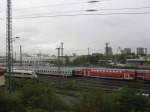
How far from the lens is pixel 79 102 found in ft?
62.9

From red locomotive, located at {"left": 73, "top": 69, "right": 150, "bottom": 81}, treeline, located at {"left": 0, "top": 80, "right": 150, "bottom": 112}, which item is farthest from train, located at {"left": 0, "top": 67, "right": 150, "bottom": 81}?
treeline, located at {"left": 0, "top": 80, "right": 150, "bottom": 112}

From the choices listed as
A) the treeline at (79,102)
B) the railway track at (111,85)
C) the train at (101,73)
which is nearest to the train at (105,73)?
the train at (101,73)

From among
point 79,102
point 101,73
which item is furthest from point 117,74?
point 79,102

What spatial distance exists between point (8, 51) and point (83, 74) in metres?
38.5

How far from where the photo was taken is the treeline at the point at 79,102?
1859 cm

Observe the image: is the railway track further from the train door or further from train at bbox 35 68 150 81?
the train door

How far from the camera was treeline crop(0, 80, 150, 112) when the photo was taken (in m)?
18.6

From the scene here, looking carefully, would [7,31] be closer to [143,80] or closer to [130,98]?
[130,98]

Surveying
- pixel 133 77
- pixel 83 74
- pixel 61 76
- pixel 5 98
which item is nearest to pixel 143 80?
pixel 133 77

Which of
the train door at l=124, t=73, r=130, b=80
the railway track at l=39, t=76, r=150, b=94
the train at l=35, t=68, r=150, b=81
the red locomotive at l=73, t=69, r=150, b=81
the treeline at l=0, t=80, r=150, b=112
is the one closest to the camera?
the treeline at l=0, t=80, r=150, b=112

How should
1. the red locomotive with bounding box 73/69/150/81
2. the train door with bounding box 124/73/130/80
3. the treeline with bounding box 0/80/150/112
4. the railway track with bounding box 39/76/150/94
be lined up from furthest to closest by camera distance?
the train door with bounding box 124/73/130/80 → the red locomotive with bounding box 73/69/150/81 → the railway track with bounding box 39/76/150/94 → the treeline with bounding box 0/80/150/112

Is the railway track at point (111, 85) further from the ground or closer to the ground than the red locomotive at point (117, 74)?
closer to the ground

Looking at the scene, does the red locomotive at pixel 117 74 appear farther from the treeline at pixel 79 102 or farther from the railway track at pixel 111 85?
the treeline at pixel 79 102

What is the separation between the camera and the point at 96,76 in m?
58.9
